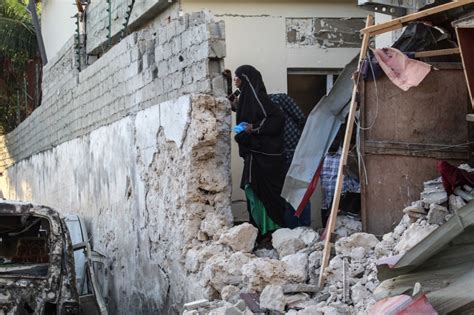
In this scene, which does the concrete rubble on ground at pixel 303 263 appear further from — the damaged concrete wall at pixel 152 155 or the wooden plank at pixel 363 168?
the damaged concrete wall at pixel 152 155

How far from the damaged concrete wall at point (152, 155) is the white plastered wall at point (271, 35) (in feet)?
2.64

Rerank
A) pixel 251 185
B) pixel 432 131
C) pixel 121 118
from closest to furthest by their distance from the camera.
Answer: pixel 432 131
pixel 251 185
pixel 121 118

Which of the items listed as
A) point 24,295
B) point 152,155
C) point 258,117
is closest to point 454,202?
point 258,117

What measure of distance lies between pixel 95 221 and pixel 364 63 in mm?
5575

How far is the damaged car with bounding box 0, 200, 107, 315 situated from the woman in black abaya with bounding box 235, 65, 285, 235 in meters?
1.59

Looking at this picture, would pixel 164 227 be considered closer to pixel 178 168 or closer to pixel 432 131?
pixel 178 168

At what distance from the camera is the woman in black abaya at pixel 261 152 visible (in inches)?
275

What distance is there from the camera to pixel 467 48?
16.1 ft

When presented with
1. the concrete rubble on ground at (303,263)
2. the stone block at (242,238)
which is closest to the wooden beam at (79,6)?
the concrete rubble on ground at (303,263)

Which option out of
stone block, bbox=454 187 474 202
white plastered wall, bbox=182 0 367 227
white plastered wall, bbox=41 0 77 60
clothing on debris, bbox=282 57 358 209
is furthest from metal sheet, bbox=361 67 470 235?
white plastered wall, bbox=41 0 77 60

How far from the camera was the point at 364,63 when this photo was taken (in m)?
5.84

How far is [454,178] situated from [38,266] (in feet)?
10.4

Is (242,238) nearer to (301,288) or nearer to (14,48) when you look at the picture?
(301,288)

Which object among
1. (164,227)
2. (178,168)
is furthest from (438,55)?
(164,227)
